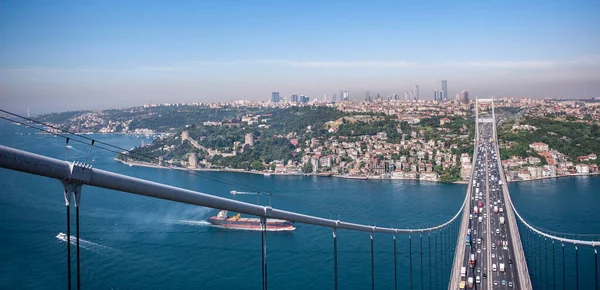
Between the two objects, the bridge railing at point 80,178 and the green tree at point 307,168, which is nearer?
the bridge railing at point 80,178

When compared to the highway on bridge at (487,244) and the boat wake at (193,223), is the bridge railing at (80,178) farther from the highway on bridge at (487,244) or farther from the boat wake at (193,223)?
the boat wake at (193,223)

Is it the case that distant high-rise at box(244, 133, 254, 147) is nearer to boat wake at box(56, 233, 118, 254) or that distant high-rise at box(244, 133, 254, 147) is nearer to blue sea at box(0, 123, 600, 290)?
blue sea at box(0, 123, 600, 290)

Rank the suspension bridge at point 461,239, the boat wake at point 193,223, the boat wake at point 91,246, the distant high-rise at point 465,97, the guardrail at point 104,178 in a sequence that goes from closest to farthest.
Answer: the guardrail at point 104,178
the suspension bridge at point 461,239
the boat wake at point 91,246
the boat wake at point 193,223
the distant high-rise at point 465,97

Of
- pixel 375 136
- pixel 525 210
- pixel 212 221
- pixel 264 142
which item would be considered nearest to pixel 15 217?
pixel 212 221

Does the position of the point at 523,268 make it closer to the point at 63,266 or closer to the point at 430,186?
the point at 63,266

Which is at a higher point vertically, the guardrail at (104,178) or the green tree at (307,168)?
the guardrail at (104,178)

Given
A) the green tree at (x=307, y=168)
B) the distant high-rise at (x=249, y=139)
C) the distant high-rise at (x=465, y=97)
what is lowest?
the green tree at (x=307, y=168)

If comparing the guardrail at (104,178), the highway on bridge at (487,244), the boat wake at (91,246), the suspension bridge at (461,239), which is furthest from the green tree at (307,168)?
the guardrail at (104,178)

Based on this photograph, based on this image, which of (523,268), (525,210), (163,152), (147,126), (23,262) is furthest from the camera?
(147,126)
